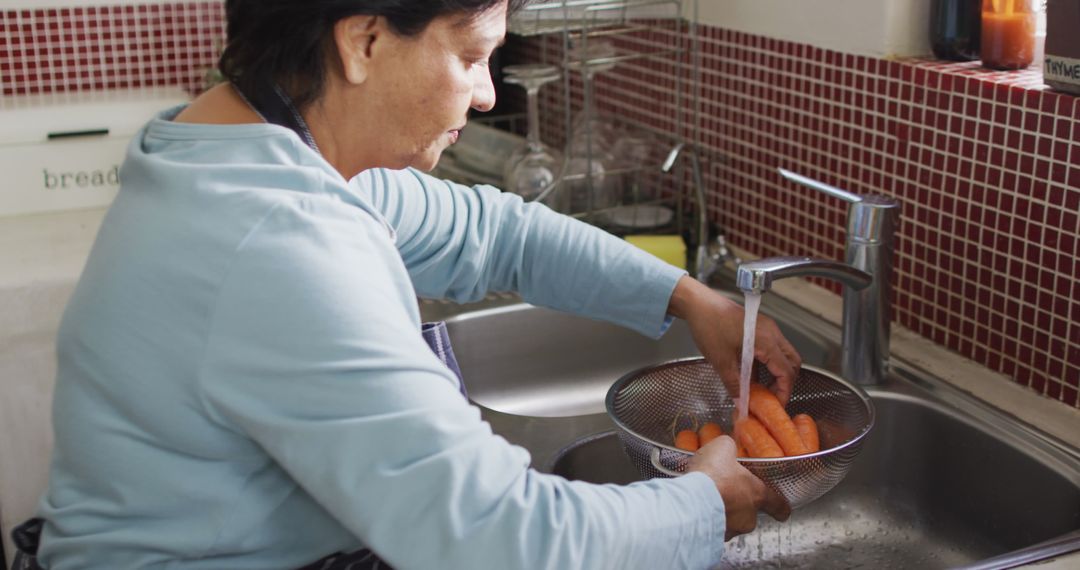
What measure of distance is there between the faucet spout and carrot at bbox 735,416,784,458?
14 centimetres

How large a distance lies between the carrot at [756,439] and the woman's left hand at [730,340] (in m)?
0.05

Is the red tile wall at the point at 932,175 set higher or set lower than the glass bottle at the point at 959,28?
lower

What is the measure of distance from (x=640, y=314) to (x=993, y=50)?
0.53 metres

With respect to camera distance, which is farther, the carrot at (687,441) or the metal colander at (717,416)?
the carrot at (687,441)

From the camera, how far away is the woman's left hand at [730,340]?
4.32 feet

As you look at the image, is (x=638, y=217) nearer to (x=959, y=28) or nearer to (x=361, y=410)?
(x=959, y=28)

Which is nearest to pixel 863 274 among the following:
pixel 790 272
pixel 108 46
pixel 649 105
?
pixel 790 272

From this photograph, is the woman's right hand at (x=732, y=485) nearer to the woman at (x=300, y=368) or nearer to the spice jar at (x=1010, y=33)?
the woman at (x=300, y=368)

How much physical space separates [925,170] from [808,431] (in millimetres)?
418

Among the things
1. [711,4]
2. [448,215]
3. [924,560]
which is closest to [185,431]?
[448,215]

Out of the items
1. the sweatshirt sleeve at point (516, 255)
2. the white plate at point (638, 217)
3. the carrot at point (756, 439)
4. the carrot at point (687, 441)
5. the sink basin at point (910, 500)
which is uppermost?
the sweatshirt sleeve at point (516, 255)

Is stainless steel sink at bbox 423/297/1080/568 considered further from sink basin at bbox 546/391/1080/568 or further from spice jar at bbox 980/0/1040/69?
spice jar at bbox 980/0/1040/69

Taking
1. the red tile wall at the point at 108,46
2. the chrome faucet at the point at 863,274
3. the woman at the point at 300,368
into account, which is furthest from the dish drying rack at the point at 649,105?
the woman at the point at 300,368

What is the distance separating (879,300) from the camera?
142 cm
